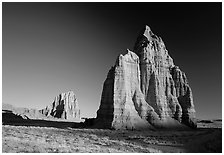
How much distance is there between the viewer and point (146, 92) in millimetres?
66125

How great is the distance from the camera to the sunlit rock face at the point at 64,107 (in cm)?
13400

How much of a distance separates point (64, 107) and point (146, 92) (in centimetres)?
7707

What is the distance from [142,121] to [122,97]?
712 cm

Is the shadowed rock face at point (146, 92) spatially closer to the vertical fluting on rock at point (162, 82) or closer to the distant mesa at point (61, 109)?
the vertical fluting on rock at point (162, 82)

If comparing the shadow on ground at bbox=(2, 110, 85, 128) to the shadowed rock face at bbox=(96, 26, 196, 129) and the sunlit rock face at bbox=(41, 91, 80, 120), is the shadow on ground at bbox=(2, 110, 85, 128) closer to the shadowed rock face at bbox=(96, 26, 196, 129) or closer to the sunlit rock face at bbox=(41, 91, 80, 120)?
the shadowed rock face at bbox=(96, 26, 196, 129)

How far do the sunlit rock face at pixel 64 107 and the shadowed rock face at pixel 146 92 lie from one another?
72808mm

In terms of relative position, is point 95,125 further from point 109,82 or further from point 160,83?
point 160,83

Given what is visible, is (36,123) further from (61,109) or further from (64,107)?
(61,109)

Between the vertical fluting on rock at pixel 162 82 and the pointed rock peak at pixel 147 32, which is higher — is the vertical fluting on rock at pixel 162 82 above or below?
below

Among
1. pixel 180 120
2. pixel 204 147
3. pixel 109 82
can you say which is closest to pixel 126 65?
pixel 109 82

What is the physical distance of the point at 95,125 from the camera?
58625mm

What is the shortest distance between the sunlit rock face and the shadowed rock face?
239 feet

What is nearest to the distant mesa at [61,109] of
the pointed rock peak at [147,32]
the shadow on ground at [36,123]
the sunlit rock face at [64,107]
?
the sunlit rock face at [64,107]

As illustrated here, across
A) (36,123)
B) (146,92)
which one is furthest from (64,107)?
(146,92)
